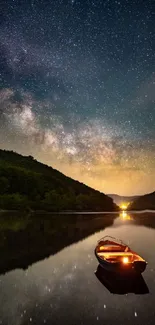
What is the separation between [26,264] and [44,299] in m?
9.79

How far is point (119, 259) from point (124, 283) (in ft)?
9.62

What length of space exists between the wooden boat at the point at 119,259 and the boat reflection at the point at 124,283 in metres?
0.56

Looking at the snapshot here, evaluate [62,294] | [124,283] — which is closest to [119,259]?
[124,283]

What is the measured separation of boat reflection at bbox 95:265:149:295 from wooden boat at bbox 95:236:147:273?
1.84 feet

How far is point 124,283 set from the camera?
21.1 metres

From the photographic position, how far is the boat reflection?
1923 cm

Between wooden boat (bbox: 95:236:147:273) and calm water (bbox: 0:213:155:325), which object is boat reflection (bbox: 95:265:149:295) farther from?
wooden boat (bbox: 95:236:147:273)

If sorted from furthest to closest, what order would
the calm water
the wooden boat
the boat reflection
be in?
1. the wooden boat
2. the boat reflection
3. the calm water

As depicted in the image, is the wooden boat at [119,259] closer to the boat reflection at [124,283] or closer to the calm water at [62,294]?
the boat reflection at [124,283]

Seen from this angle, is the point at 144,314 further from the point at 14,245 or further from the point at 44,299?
the point at 14,245

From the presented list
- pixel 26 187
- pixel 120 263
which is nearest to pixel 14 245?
pixel 120 263

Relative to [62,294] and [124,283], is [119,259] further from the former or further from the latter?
[62,294]

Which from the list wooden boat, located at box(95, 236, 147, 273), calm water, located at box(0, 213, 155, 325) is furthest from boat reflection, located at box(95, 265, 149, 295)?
wooden boat, located at box(95, 236, 147, 273)

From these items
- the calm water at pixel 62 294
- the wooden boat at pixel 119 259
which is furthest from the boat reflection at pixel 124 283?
the wooden boat at pixel 119 259
